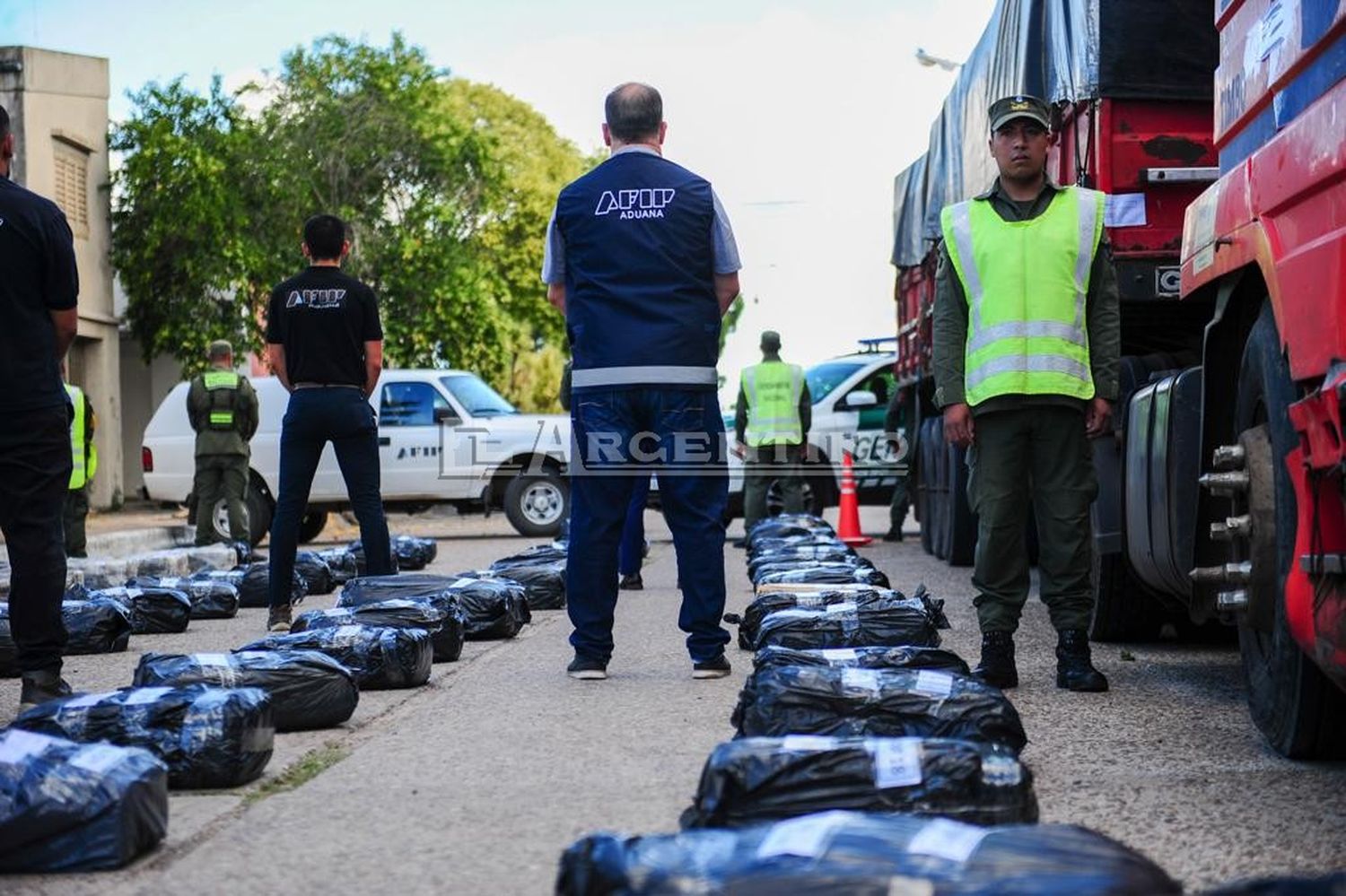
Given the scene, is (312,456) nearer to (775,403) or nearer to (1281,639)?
(1281,639)

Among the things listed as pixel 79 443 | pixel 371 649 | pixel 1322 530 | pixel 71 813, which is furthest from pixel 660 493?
pixel 79 443

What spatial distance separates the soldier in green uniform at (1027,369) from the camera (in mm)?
6457

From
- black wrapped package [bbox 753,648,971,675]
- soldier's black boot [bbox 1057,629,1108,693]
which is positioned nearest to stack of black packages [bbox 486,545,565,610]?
soldier's black boot [bbox 1057,629,1108,693]

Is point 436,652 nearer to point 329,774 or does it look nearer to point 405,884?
point 329,774

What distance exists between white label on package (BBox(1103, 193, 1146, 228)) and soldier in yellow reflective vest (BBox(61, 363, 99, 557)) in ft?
25.6

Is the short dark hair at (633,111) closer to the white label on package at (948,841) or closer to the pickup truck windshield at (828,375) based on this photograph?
the white label on package at (948,841)

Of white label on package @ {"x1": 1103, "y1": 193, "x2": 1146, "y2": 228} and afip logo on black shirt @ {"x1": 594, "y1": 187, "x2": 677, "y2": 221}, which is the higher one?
white label on package @ {"x1": 1103, "y1": 193, "x2": 1146, "y2": 228}

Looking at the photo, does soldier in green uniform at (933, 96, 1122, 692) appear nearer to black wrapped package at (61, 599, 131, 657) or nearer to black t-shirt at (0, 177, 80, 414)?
black t-shirt at (0, 177, 80, 414)

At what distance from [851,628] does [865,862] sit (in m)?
4.03

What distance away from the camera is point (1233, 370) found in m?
5.62

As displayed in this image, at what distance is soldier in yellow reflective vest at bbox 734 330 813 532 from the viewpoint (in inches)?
624

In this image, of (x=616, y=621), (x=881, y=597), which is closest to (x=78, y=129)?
(x=616, y=621)

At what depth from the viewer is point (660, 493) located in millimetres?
6879

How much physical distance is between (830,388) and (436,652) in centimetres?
1265
